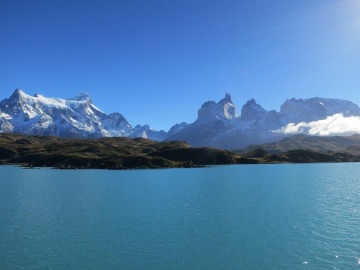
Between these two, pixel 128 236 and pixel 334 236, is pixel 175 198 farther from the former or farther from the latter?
pixel 334 236

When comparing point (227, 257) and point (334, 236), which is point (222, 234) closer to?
point (227, 257)

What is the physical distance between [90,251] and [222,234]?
18.1 m

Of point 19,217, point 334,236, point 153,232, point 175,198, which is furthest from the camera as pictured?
point 175,198

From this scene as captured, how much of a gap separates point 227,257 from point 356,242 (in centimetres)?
1770

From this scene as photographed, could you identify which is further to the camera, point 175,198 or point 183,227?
point 175,198

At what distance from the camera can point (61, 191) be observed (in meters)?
102

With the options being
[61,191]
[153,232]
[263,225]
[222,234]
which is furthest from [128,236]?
[61,191]

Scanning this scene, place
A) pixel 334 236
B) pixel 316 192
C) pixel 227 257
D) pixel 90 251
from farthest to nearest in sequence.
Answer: pixel 316 192 → pixel 334 236 → pixel 90 251 → pixel 227 257

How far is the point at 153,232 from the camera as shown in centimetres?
5200

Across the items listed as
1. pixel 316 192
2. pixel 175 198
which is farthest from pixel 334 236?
pixel 316 192

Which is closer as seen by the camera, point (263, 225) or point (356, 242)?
point (356, 242)

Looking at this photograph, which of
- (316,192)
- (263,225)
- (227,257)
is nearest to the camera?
(227,257)

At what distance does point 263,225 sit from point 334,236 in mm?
10719

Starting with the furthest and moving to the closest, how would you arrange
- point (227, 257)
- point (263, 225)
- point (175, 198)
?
point (175, 198), point (263, 225), point (227, 257)
